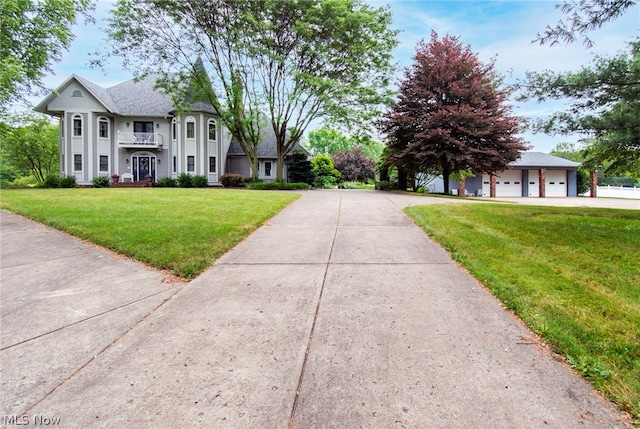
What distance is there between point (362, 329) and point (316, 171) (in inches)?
1221

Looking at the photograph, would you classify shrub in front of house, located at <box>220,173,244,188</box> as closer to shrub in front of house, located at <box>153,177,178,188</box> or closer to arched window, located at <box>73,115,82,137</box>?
shrub in front of house, located at <box>153,177,178,188</box>

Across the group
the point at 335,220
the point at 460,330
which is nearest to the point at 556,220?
the point at 335,220

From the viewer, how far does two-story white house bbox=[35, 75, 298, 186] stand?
25.0 metres

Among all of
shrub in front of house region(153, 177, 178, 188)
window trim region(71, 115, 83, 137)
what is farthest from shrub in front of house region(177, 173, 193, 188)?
window trim region(71, 115, 83, 137)

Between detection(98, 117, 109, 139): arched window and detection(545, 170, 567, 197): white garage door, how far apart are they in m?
37.1

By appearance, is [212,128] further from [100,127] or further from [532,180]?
[532,180]

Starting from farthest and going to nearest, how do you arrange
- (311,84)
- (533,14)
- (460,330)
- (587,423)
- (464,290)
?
(311,84)
(533,14)
(464,290)
(460,330)
(587,423)

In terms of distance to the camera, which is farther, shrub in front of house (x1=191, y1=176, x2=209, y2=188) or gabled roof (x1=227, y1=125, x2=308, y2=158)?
gabled roof (x1=227, y1=125, x2=308, y2=158)

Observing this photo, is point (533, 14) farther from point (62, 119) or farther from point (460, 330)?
point (62, 119)

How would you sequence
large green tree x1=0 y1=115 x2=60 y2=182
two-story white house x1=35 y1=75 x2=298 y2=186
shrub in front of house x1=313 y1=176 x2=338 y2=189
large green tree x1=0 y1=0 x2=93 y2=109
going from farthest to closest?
shrub in front of house x1=313 y1=176 x2=338 y2=189 → large green tree x1=0 y1=115 x2=60 y2=182 → two-story white house x1=35 y1=75 x2=298 y2=186 → large green tree x1=0 y1=0 x2=93 y2=109

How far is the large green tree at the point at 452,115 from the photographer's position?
59.4ft

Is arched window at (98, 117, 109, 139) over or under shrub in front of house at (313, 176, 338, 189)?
over

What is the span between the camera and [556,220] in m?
8.00

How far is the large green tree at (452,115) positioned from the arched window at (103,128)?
21478 mm
